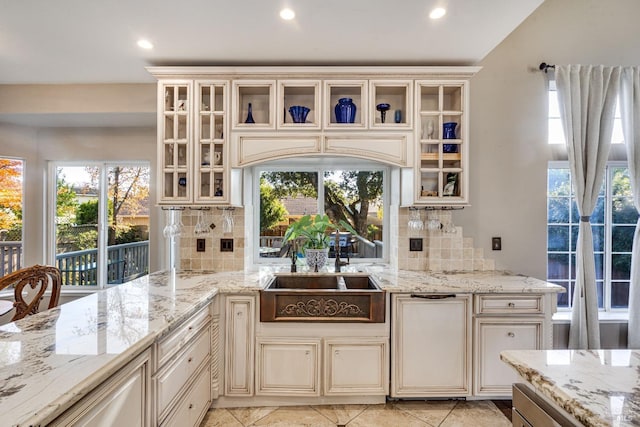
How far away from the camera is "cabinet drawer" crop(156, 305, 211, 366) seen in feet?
4.72

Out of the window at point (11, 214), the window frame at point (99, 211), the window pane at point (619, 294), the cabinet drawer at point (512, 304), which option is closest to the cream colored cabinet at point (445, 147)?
the cabinet drawer at point (512, 304)

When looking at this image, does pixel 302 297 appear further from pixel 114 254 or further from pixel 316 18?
pixel 114 254

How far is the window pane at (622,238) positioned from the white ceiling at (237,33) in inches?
81.4

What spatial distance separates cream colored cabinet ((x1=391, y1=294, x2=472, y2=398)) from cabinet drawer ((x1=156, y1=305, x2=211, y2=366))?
1281 mm

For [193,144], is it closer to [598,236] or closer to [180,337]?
[180,337]

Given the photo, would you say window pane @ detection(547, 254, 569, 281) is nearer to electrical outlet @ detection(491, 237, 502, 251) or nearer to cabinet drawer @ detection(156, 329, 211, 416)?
electrical outlet @ detection(491, 237, 502, 251)

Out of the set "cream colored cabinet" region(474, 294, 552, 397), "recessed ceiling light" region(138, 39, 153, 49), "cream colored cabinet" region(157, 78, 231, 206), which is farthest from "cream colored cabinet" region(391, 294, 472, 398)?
"recessed ceiling light" region(138, 39, 153, 49)

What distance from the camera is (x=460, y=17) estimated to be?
6.43 ft

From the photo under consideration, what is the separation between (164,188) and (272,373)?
1.63m

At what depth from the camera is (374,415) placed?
213cm

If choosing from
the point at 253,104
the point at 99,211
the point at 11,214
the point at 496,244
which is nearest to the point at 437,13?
the point at 253,104

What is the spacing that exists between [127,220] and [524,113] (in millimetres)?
4052

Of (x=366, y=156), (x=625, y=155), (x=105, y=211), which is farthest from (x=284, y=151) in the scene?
(x=625, y=155)

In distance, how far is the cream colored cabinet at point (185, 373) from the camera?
1.43 meters
